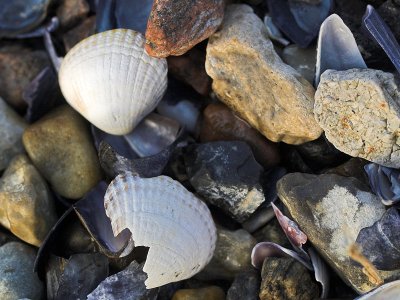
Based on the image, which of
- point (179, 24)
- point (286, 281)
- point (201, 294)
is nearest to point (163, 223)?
point (201, 294)

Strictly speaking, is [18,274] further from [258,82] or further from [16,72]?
[258,82]

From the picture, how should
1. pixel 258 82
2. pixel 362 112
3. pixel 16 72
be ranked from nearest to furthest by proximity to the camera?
pixel 362 112 < pixel 258 82 < pixel 16 72

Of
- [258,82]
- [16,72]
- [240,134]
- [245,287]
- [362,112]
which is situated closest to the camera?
[362,112]

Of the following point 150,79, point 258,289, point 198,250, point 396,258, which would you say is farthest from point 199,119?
point 396,258

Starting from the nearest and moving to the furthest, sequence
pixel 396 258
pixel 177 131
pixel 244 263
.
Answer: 1. pixel 396 258
2. pixel 244 263
3. pixel 177 131

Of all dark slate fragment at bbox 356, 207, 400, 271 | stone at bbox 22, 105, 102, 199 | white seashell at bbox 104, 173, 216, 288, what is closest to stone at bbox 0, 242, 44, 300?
stone at bbox 22, 105, 102, 199

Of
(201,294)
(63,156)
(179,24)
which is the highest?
(179,24)

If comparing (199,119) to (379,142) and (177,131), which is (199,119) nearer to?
(177,131)
